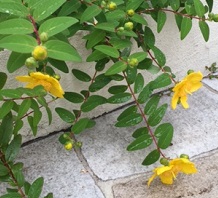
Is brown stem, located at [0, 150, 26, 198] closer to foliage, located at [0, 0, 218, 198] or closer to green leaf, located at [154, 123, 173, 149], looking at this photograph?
foliage, located at [0, 0, 218, 198]

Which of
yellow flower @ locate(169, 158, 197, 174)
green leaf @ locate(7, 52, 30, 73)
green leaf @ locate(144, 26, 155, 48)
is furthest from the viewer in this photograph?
green leaf @ locate(144, 26, 155, 48)

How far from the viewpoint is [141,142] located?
1468 millimetres

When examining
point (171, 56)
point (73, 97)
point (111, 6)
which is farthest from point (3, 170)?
point (171, 56)

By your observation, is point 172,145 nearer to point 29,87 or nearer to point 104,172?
point 104,172

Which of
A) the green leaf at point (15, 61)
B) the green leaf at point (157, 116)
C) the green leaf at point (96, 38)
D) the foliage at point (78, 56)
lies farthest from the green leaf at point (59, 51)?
the green leaf at point (157, 116)

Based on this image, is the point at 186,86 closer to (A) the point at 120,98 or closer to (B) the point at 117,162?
(A) the point at 120,98

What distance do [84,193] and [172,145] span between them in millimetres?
404

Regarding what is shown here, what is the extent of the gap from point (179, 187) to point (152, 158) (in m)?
0.14

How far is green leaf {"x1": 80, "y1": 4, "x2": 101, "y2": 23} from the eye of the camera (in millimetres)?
1382

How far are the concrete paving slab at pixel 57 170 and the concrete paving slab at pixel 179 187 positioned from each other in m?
0.10

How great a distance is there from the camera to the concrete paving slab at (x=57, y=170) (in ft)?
4.88

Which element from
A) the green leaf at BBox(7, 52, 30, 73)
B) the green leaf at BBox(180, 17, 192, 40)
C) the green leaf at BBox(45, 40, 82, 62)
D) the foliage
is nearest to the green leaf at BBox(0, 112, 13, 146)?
the foliage

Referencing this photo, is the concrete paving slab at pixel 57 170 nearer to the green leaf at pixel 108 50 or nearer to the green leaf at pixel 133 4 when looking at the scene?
the green leaf at pixel 108 50

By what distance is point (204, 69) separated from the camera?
2133mm
